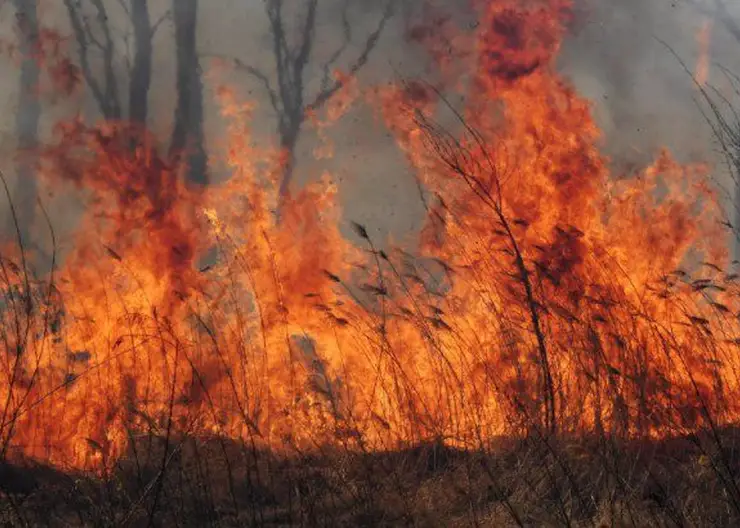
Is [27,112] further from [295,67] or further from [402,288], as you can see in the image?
[402,288]

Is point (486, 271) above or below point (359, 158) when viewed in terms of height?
below

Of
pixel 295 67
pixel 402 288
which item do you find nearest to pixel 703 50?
pixel 295 67

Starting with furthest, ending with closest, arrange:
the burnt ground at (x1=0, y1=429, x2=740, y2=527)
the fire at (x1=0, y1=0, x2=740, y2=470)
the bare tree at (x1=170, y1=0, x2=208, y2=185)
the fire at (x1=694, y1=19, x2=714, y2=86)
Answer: the fire at (x1=694, y1=19, x2=714, y2=86) < the bare tree at (x1=170, y1=0, x2=208, y2=185) < the fire at (x1=0, y1=0, x2=740, y2=470) < the burnt ground at (x1=0, y1=429, x2=740, y2=527)

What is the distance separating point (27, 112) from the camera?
8.10 m

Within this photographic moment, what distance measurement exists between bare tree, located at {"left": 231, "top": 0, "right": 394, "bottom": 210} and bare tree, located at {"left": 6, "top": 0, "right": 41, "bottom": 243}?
1.72m

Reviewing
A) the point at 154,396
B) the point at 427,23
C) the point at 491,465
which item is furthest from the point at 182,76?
the point at 491,465

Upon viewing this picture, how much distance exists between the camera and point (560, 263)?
5.88 m

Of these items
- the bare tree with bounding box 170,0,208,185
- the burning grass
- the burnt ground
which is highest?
the bare tree with bounding box 170,0,208,185

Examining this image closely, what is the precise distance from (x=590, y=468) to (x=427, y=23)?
4.17 meters

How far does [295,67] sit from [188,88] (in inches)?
37.6

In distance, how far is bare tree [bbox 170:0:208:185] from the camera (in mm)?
7328

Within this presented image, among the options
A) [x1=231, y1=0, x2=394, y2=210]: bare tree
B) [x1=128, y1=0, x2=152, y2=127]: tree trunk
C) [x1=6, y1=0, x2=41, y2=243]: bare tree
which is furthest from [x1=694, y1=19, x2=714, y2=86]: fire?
Result: [x1=6, y1=0, x2=41, y2=243]: bare tree

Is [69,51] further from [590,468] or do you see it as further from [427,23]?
[590,468]

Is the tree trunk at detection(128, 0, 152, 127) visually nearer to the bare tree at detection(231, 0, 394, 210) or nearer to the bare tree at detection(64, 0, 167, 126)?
the bare tree at detection(64, 0, 167, 126)
